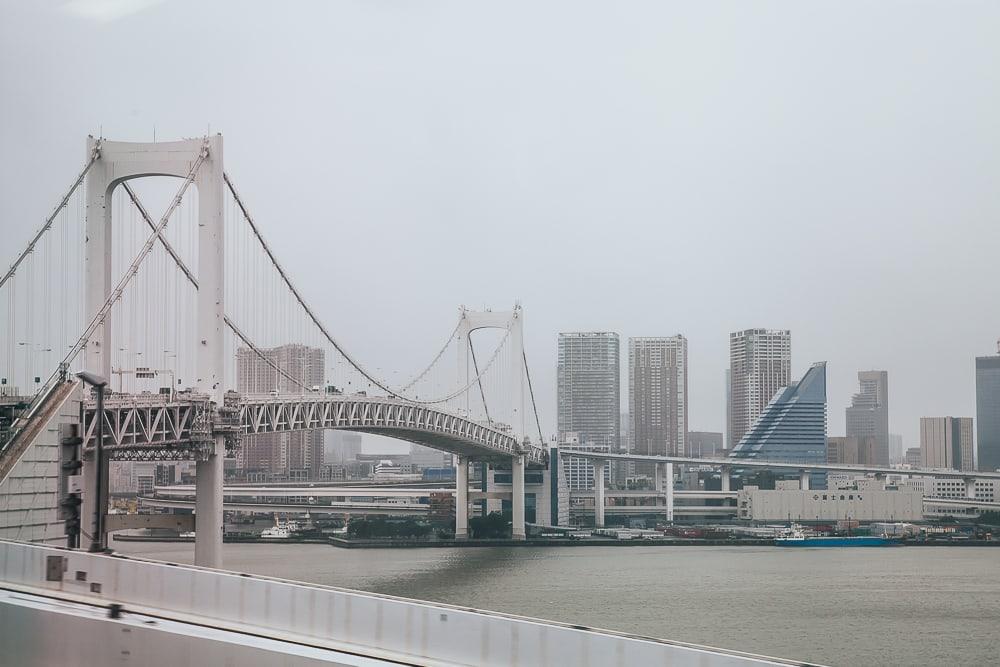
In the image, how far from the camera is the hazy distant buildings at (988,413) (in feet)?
89.0

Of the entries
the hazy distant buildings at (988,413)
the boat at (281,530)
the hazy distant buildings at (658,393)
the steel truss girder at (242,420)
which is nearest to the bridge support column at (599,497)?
the boat at (281,530)

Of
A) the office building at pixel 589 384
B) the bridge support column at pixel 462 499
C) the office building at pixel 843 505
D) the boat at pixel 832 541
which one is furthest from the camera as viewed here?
the office building at pixel 589 384

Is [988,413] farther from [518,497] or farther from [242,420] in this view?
[242,420]

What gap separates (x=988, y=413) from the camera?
2772 centimetres

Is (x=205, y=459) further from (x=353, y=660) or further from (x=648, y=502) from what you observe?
(x=648, y=502)

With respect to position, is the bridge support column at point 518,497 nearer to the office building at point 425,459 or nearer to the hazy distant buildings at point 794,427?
the office building at point 425,459

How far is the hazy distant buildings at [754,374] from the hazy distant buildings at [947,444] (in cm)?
1095

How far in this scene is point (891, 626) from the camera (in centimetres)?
890

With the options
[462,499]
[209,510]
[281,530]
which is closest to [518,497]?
[462,499]

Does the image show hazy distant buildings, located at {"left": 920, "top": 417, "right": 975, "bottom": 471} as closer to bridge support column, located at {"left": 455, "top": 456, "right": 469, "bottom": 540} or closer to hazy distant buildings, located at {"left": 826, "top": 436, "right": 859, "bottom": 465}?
hazy distant buildings, located at {"left": 826, "top": 436, "right": 859, "bottom": 465}

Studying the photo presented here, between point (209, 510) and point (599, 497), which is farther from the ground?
point (209, 510)

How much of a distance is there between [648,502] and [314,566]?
16176 millimetres

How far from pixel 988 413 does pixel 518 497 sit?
14432 millimetres

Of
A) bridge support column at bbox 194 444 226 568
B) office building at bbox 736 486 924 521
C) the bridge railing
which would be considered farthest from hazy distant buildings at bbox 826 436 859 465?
the bridge railing
